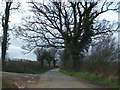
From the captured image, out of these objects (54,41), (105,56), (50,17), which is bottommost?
(105,56)

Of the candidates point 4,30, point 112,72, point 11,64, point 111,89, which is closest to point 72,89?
point 111,89

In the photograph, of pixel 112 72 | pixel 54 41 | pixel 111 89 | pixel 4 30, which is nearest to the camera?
pixel 111 89

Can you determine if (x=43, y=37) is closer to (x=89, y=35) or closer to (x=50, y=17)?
(x=50, y=17)

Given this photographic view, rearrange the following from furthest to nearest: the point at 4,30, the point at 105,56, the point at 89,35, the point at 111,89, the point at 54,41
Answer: the point at 54,41
the point at 89,35
the point at 4,30
the point at 105,56
the point at 111,89

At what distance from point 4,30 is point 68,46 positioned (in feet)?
41.6

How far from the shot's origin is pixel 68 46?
171ft

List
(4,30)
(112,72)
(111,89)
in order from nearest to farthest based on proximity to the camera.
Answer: (111,89) < (112,72) < (4,30)

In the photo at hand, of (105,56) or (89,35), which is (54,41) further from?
(105,56)

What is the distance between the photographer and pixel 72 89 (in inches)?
779

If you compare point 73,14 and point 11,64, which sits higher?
point 73,14

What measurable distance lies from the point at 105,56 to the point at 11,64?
25.4 m

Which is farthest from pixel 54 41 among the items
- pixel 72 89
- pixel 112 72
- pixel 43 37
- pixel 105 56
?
pixel 72 89

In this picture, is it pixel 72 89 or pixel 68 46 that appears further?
pixel 68 46

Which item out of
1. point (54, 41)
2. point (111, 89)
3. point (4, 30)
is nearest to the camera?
point (111, 89)
